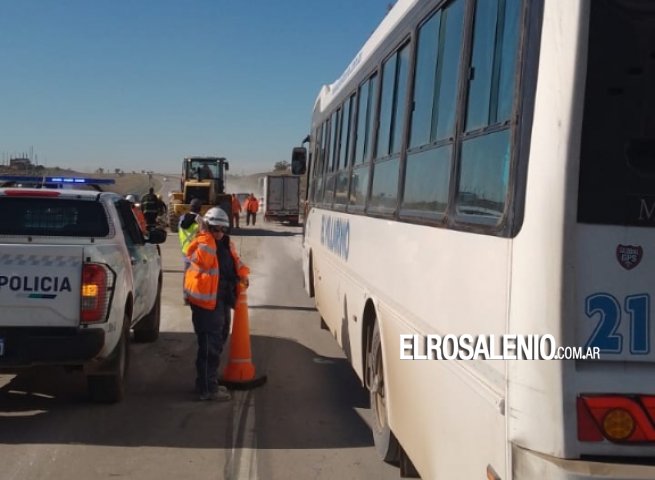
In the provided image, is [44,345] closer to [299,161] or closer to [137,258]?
[137,258]

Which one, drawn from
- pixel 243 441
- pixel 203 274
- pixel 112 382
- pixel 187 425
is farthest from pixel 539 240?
pixel 112 382

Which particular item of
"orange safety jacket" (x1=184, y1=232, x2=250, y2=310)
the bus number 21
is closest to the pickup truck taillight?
"orange safety jacket" (x1=184, y1=232, x2=250, y2=310)

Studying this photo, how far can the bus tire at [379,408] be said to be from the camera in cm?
523

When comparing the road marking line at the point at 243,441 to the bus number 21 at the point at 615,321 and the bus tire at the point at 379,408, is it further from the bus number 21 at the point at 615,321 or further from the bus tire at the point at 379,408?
the bus number 21 at the point at 615,321

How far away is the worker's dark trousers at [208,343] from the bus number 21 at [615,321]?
4813mm

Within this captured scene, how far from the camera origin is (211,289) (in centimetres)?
675

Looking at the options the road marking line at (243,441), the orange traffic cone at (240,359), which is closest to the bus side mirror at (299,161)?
the orange traffic cone at (240,359)

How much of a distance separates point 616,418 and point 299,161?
1159 centimetres

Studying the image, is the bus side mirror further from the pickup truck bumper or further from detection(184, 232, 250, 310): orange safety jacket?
the pickup truck bumper

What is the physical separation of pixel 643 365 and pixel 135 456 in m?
4.11

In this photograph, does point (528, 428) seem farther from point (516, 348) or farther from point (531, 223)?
point (531, 223)

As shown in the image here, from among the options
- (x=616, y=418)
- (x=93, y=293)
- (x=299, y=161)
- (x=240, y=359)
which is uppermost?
(x=299, y=161)

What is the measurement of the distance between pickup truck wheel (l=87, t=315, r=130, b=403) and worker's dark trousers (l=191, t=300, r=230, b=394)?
0.71 metres

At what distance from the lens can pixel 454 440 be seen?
131 inches
